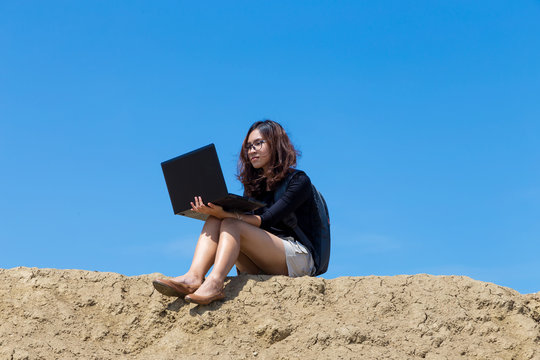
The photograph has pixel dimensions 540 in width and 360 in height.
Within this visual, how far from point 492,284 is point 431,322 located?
89cm

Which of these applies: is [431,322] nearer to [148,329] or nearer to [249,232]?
[249,232]

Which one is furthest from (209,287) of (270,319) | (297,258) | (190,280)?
(297,258)

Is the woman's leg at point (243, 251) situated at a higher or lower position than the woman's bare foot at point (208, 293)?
higher

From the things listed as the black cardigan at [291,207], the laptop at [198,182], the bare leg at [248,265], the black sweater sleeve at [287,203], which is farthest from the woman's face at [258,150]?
the bare leg at [248,265]

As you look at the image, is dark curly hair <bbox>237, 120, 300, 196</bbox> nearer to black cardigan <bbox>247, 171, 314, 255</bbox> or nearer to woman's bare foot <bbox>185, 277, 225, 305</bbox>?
black cardigan <bbox>247, 171, 314, 255</bbox>

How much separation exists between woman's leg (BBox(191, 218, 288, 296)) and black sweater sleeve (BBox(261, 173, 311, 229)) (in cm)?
11

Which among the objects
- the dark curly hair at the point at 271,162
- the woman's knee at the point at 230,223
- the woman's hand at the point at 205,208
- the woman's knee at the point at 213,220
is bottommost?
the woman's knee at the point at 230,223

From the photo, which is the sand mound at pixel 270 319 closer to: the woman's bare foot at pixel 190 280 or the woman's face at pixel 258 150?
the woman's bare foot at pixel 190 280

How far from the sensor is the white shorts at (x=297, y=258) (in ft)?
18.4

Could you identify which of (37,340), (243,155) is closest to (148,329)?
(37,340)

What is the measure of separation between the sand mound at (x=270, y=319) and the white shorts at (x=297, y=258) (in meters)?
0.19

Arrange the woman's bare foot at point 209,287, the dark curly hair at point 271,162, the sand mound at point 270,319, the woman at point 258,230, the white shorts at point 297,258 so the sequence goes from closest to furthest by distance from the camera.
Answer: the sand mound at point 270,319 → the woman's bare foot at point 209,287 → the woman at point 258,230 → the white shorts at point 297,258 → the dark curly hair at point 271,162

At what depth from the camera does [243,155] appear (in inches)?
236

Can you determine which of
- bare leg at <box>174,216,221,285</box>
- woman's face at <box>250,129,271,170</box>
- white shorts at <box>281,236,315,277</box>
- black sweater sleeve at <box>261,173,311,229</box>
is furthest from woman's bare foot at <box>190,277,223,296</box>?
woman's face at <box>250,129,271,170</box>
